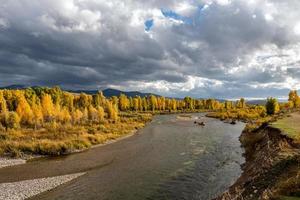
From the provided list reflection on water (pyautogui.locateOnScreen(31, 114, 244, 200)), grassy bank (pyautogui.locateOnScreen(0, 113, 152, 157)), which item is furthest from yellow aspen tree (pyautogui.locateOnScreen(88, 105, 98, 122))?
reflection on water (pyautogui.locateOnScreen(31, 114, 244, 200))

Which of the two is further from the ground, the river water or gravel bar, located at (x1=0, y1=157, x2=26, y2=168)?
the river water

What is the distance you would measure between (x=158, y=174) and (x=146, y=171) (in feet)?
7.73

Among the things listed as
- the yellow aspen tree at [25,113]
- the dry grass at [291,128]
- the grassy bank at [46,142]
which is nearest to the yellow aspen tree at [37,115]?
the yellow aspen tree at [25,113]

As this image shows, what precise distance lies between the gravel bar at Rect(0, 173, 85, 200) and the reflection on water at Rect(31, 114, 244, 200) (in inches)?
54.7

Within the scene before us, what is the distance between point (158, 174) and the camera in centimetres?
3650

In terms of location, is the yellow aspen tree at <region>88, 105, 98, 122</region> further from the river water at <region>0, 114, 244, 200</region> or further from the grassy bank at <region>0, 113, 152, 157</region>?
the river water at <region>0, 114, 244, 200</region>

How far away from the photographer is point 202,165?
41.2m

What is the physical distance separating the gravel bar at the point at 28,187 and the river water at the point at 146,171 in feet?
4.06

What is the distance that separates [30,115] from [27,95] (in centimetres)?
4836

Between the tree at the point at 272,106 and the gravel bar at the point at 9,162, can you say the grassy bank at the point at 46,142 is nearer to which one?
the gravel bar at the point at 9,162

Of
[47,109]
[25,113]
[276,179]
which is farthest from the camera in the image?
[47,109]

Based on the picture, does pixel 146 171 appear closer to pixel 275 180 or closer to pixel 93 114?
pixel 275 180

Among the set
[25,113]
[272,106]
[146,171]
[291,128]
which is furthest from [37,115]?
[272,106]

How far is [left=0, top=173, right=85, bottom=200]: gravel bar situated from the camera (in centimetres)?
2892
